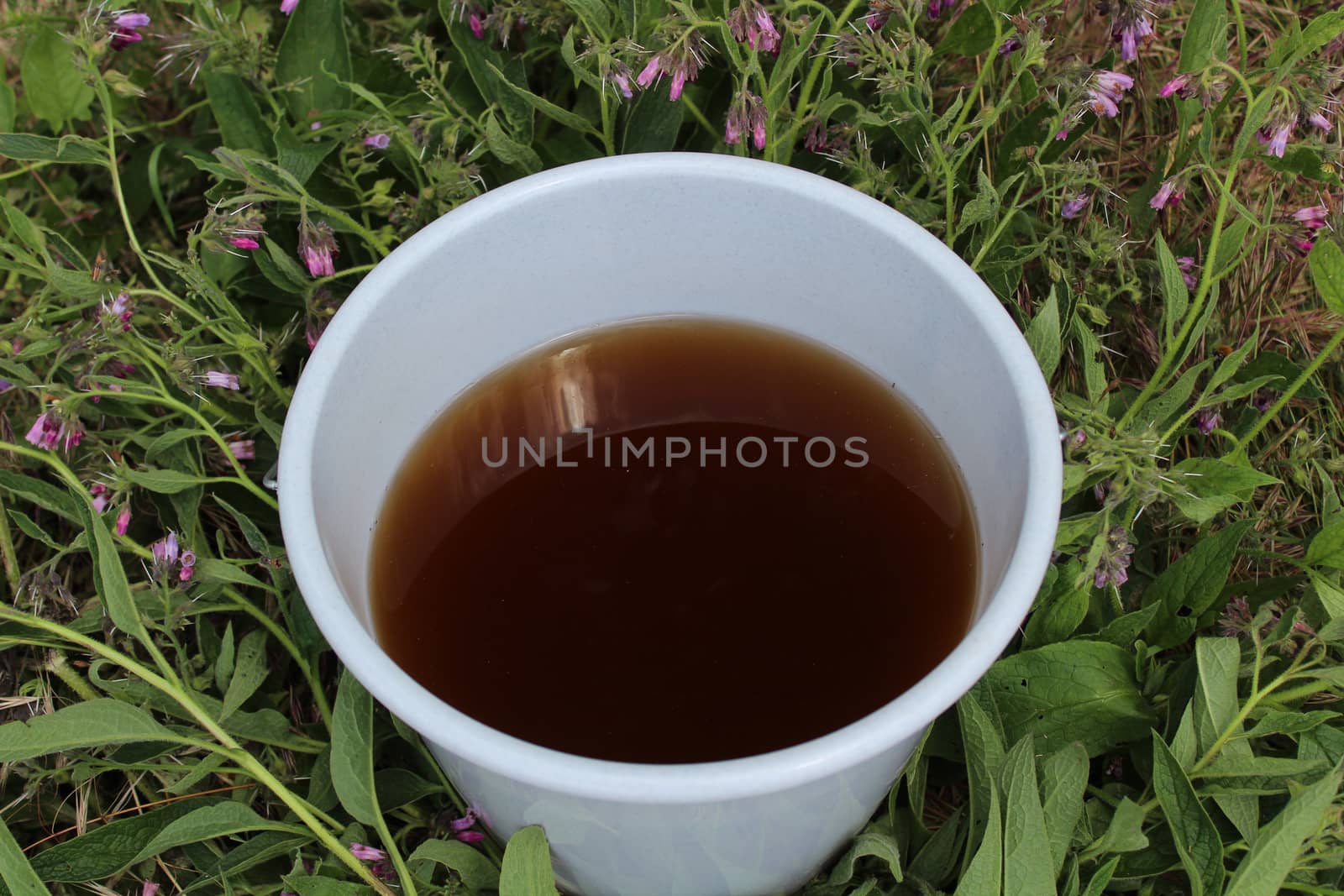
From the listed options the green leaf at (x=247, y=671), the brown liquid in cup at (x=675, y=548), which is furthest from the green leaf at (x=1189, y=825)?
the green leaf at (x=247, y=671)

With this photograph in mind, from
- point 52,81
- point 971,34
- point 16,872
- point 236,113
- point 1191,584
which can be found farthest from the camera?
point 52,81

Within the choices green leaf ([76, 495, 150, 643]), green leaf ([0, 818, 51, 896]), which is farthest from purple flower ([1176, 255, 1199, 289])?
green leaf ([0, 818, 51, 896])

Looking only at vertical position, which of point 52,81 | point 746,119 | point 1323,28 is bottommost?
point 52,81

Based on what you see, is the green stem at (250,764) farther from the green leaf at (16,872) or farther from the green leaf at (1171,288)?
the green leaf at (1171,288)

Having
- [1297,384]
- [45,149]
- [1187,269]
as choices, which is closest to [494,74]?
[45,149]

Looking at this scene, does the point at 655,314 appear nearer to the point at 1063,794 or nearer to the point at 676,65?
the point at 676,65

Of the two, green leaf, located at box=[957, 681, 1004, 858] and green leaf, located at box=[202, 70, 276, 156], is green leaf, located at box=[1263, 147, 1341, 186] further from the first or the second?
green leaf, located at box=[202, 70, 276, 156]
